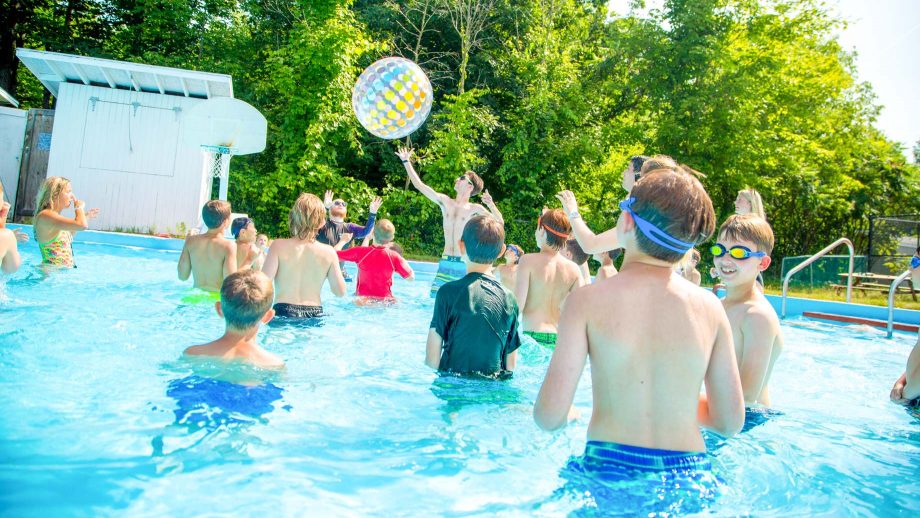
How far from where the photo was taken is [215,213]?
5645mm

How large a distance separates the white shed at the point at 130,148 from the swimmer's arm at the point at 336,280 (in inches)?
443

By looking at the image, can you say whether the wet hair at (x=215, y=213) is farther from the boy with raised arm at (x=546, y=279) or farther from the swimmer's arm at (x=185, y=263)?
the boy with raised arm at (x=546, y=279)

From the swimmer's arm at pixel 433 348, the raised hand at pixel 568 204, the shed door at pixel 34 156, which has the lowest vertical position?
the swimmer's arm at pixel 433 348

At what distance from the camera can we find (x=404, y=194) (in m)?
18.7

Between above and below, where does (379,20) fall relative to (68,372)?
above

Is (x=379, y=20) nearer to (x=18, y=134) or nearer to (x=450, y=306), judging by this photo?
(x=18, y=134)

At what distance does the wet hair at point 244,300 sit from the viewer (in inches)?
131

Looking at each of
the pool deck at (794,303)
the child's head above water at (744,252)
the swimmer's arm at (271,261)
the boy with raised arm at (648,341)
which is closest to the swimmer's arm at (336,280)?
the swimmer's arm at (271,261)

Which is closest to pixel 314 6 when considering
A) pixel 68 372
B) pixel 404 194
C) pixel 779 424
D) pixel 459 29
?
pixel 459 29

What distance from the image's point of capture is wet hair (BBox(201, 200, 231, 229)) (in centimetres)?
563

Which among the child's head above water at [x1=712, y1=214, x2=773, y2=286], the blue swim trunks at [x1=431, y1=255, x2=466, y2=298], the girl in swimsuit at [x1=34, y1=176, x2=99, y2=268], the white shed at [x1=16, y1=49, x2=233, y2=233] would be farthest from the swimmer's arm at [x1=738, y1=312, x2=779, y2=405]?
the white shed at [x1=16, y1=49, x2=233, y2=233]

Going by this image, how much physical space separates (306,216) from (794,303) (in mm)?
10265

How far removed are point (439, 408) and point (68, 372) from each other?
2.33m

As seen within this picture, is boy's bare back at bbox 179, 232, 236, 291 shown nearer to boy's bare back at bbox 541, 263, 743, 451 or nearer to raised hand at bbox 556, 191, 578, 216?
raised hand at bbox 556, 191, 578, 216
